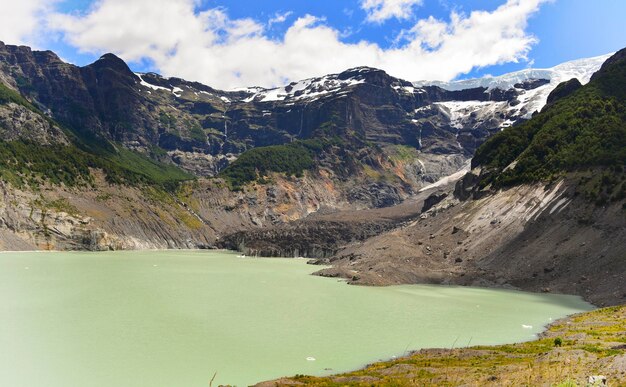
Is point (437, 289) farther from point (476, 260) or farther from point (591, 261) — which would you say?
point (591, 261)

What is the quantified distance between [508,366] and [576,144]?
348ft

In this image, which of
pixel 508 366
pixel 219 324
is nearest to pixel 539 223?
pixel 508 366

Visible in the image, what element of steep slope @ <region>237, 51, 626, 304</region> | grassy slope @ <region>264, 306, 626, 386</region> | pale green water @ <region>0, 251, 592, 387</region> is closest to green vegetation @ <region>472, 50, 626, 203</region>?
steep slope @ <region>237, 51, 626, 304</region>

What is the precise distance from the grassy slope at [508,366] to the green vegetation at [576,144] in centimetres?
6671

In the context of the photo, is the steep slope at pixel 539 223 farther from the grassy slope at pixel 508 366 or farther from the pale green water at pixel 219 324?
the grassy slope at pixel 508 366

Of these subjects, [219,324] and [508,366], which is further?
[219,324]

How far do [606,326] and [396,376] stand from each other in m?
30.8

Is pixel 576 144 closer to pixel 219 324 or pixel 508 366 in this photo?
pixel 508 366

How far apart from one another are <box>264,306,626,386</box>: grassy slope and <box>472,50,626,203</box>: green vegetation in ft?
219

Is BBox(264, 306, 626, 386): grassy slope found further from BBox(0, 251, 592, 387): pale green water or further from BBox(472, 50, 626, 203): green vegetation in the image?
BBox(472, 50, 626, 203): green vegetation

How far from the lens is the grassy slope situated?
28.5 metres

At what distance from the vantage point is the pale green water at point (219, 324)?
116ft

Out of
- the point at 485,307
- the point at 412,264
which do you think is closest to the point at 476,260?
the point at 412,264

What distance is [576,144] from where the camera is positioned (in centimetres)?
12206
